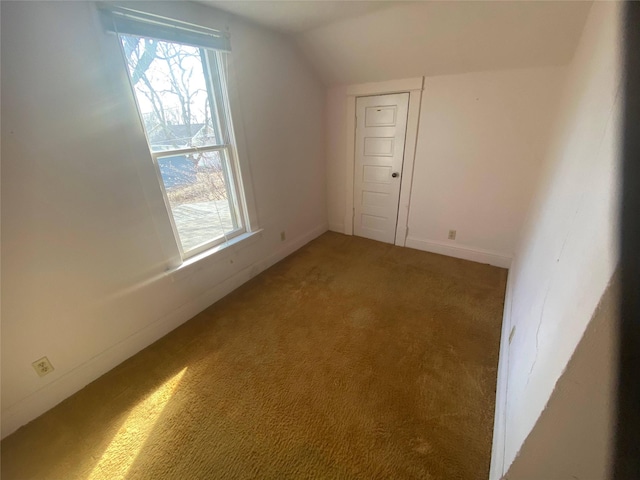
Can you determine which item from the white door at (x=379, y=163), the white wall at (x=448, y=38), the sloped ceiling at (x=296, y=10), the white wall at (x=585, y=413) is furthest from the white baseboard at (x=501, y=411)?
the sloped ceiling at (x=296, y=10)

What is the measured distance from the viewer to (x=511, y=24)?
181cm

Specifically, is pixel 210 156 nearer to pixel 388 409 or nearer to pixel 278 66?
pixel 278 66

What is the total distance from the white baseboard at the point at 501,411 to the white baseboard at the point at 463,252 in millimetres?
1014

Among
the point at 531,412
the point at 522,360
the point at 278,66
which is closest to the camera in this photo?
the point at 531,412

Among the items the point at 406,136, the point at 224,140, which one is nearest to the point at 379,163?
the point at 406,136

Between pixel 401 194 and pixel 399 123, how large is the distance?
79 centimetres

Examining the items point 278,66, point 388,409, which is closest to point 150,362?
point 388,409

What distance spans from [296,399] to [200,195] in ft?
5.46

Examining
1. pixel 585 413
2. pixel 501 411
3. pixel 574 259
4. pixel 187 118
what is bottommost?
pixel 501 411

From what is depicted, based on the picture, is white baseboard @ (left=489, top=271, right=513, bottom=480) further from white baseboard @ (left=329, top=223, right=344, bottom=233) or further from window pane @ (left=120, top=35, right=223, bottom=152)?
window pane @ (left=120, top=35, right=223, bottom=152)

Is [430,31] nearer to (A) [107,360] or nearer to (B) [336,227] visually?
(B) [336,227]

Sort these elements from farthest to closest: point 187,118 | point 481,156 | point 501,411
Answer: point 481,156 < point 187,118 < point 501,411

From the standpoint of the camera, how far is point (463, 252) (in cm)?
289

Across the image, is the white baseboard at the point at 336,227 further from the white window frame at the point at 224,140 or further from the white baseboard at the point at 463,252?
the white window frame at the point at 224,140
